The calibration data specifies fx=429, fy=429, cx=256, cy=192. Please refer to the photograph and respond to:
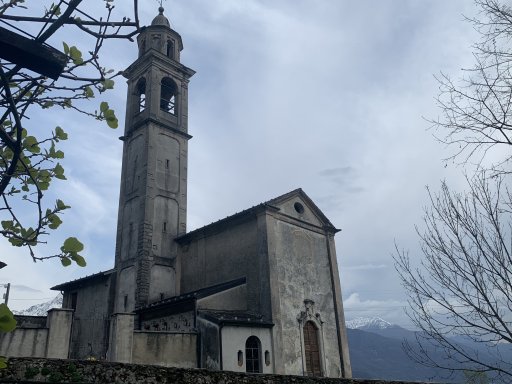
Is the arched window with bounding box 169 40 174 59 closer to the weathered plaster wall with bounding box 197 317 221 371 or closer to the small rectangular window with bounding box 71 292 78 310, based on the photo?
the small rectangular window with bounding box 71 292 78 310

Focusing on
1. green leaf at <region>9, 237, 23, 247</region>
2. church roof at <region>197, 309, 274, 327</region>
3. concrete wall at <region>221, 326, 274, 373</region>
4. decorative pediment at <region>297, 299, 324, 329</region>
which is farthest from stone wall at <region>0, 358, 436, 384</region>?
decorative pediment at <region>297, 299, 324, 329</region>

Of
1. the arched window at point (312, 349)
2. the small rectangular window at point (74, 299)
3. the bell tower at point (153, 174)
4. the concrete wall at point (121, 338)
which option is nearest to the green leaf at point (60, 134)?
the concrete wall at point (121, 338)

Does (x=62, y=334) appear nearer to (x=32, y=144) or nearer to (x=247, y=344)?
(x=247, y=344)

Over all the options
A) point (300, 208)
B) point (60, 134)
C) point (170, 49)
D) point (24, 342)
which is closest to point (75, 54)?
point (60, 134)

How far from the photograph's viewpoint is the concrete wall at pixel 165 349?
15695mm

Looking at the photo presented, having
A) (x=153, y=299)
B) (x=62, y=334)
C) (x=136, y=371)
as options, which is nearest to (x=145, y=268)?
(x=153, y=299)

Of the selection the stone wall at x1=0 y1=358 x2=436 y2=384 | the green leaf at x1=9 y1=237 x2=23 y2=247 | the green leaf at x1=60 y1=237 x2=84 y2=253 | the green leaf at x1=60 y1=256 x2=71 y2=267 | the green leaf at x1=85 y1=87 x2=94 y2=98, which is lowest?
the stone wall at x1=0 y1=358 x2=436 y2=384

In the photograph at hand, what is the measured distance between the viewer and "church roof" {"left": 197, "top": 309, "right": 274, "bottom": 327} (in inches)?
661

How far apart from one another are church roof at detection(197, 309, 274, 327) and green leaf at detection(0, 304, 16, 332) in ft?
50.8

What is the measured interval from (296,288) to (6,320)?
788 inches

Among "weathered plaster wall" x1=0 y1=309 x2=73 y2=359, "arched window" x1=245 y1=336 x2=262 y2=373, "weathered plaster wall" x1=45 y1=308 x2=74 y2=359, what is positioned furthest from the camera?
"arched window" x1=245 y1=336 x2=262 y2=373

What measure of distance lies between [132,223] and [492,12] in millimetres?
21683

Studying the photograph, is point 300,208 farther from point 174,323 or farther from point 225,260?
point 174,323

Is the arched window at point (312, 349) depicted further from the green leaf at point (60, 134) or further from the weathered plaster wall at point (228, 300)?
the green leaf at point (60, 134)
